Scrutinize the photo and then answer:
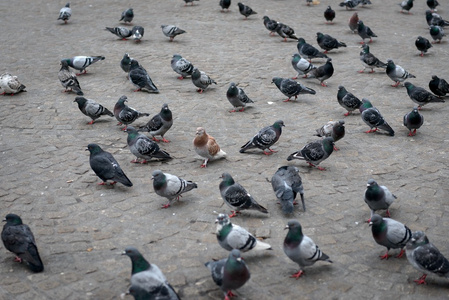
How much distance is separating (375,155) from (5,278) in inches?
233

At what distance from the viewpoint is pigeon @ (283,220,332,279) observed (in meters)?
5.66

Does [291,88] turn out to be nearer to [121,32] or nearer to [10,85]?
[10,85]

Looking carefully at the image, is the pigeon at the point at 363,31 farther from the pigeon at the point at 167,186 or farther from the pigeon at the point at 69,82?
the pigeon at the point at 167,186

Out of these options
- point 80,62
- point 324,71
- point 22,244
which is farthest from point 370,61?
point 22,244

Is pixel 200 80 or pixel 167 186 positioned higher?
pixel 167 186

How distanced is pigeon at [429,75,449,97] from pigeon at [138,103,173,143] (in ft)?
18.6

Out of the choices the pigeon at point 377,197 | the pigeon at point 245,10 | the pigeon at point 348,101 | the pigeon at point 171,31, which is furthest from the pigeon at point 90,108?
the pigeon at point 245,10

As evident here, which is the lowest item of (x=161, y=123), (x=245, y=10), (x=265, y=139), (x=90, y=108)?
(x=245, y=10)

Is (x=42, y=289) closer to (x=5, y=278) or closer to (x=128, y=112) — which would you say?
(x=5, y=278)

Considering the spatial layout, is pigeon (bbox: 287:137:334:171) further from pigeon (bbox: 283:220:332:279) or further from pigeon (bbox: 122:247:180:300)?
pigeon (bbox: 122:247:180:300)

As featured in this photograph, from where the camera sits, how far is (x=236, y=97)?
10352mm

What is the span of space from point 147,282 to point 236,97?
580 cm

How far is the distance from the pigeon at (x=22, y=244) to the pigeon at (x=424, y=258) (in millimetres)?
4015

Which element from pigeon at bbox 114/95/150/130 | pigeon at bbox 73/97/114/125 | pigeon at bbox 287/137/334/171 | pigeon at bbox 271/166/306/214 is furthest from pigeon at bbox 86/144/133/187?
pigeon at bbox 287/137/334/171
